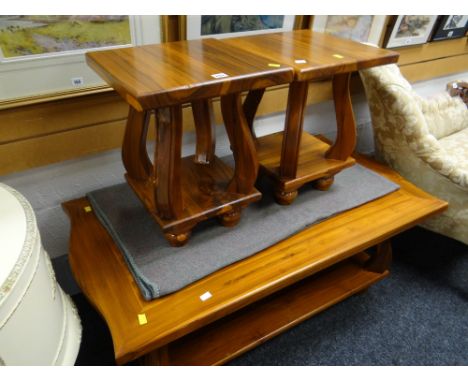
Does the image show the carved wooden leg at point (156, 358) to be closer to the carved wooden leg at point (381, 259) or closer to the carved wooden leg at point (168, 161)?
the carved wooden leg at point (168, 161)

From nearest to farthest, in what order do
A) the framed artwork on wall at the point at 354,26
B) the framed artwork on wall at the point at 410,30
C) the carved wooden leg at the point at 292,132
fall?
the carved wooden leg at the point at 292,132 → the framed artwork on wall at the point at 354,26 → the framed artwork on wall at the point at 410,30

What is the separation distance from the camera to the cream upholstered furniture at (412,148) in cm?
121

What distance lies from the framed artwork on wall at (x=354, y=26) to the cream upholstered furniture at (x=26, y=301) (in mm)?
1040

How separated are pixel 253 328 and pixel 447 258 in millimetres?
1035

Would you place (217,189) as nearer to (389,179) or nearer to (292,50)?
(292,50)

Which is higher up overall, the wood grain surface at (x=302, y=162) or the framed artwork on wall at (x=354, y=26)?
the framed artwork on wall at (x=354, y=26)

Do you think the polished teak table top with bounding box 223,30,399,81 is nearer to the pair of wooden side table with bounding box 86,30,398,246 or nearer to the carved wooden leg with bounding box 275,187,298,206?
the pair of wooden side table with bounding box 86,30,398,246

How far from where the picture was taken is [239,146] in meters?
0.80

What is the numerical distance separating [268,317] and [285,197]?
1.42 ft

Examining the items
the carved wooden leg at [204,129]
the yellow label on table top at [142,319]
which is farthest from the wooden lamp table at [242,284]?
the carved wooden leg at [204,129]

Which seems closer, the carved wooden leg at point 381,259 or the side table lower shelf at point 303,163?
the side table lower shelf at point 303,163

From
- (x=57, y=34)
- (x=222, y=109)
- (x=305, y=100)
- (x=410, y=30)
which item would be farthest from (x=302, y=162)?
(x=410, y=30)

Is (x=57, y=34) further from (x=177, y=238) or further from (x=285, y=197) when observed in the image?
(x=285, y=197)
